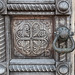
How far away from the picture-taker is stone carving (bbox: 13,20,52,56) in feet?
4.23

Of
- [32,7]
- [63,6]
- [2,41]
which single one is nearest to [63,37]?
[63,6]

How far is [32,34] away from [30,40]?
0.05 meters

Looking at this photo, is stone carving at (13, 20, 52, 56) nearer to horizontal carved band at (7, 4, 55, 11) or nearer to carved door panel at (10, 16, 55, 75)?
carved door panel at (10, 16, 55, 75)

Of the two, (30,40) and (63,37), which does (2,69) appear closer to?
(30,40)

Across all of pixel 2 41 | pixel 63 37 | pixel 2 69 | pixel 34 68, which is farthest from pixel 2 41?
pixel 63 37

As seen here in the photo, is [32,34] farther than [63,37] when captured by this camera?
Yes

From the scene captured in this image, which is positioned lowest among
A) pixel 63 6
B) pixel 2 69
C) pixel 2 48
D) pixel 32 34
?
pixel 2 69

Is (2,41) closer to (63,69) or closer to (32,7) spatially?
(32,7)

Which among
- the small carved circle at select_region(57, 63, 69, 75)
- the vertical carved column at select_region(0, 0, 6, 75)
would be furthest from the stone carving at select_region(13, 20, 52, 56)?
the small carved circle at select_region(57, 63, 69, 75)

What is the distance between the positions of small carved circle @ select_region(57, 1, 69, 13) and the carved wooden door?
0.15ft

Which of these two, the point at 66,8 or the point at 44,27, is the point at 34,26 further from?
the point at 66,8

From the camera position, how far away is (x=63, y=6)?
1.18 m

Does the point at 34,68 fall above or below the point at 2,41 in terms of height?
below

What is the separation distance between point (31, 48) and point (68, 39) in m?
0.32
